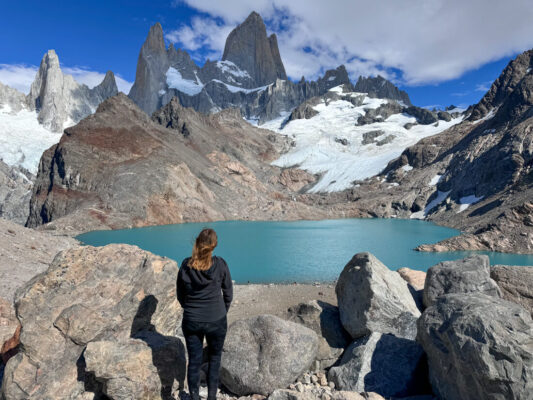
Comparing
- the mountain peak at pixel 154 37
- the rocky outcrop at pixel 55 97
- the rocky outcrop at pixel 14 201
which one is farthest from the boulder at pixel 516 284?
the mountain peak at pixel 154 37

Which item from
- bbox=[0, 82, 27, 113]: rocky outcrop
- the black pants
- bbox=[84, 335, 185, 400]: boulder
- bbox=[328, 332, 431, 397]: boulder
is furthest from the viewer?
bbox=[0, 82, 27, 113]: rocky outcrop

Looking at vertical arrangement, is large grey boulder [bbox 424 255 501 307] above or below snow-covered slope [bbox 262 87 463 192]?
Answer: below

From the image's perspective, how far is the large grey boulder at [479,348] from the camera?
12.3ft

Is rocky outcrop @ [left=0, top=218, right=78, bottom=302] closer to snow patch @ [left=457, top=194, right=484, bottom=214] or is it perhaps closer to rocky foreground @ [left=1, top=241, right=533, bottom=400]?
rocky foreground @ [left=1, top=241, right=533, bottom=400]

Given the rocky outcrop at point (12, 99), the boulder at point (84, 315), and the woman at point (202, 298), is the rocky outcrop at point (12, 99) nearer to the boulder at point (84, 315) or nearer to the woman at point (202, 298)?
the boulder at point (84, 315)

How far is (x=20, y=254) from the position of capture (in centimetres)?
1537

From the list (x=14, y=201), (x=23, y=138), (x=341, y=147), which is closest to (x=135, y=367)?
(x=14, y=201)

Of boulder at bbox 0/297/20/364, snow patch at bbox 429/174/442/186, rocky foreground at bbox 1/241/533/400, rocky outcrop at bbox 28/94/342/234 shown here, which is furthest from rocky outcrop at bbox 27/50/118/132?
rocky foreground at bbox 1/241/533/400

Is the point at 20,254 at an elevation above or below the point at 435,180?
below

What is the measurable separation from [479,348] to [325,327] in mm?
3654

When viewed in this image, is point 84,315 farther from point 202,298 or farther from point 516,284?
point 516,284

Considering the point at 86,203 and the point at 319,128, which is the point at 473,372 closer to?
the point at 86,203

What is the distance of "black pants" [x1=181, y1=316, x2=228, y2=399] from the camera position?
4582mm

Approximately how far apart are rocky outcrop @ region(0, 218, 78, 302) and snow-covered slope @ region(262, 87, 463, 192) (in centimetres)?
7582
